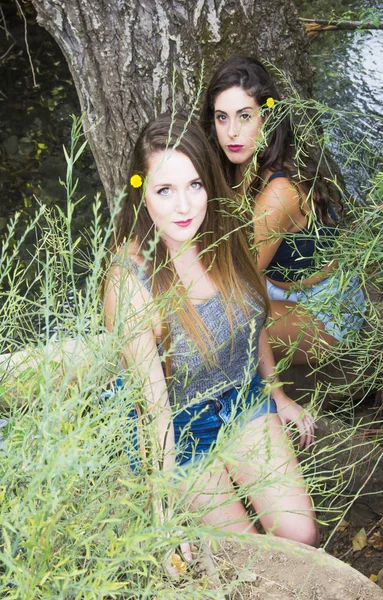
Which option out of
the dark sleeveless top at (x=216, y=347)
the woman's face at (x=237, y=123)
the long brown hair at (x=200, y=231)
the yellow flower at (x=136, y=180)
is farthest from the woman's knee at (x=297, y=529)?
the woman's face at (x=237, y=123)

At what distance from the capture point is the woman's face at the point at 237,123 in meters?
2.09

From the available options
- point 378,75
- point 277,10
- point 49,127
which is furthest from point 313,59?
point 277,10

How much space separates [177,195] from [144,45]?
2.61 feet

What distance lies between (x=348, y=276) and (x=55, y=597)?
89 cm

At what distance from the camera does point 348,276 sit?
4.98 feet

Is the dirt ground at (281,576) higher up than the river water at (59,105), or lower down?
lower down

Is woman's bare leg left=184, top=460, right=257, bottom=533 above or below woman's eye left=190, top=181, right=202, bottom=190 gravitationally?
below

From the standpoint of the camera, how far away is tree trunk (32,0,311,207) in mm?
2215

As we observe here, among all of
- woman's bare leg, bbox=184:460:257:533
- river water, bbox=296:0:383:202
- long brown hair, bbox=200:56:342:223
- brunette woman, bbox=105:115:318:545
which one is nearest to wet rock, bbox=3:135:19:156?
river water, bbox=296:0:383:202

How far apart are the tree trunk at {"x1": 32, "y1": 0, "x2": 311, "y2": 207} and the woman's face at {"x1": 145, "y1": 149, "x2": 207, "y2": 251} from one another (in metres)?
0.65

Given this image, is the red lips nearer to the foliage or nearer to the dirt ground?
the foliage

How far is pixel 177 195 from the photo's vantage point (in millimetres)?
1680

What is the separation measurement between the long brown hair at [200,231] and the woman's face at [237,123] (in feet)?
1.00

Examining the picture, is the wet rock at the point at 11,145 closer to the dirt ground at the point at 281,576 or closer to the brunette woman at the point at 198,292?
the brunette woman at the point at 198,292
